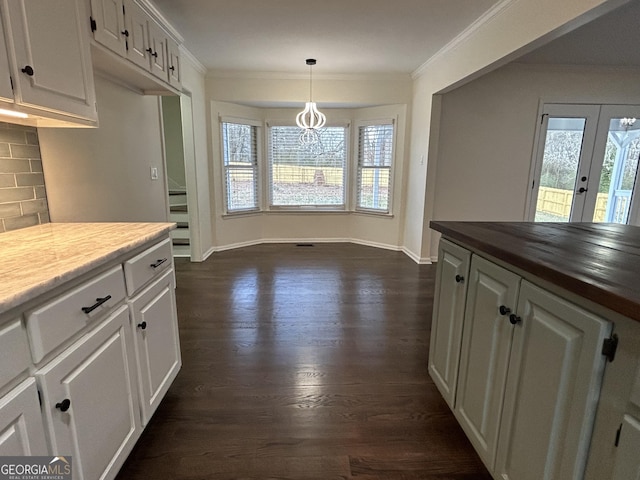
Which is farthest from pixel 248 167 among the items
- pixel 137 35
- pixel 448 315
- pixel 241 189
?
pixel 448 315

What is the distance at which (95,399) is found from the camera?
1.13m

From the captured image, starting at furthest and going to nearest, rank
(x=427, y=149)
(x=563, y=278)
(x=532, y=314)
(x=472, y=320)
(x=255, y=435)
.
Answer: (x=427, y=149)
(x=255, y=435)
(x=472, y=320)
(x=532, y=314)
(x=563, y=278)

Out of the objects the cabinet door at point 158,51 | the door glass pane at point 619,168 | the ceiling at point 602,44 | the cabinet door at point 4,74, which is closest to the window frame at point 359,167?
→ the ceiling at point 602,44

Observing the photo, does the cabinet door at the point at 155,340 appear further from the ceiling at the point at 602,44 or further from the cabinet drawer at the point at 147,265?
the ceiling at the point at 602,44

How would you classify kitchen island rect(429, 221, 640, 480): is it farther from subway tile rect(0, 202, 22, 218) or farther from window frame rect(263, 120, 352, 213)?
window frame rect(263, 120, 352, 213)

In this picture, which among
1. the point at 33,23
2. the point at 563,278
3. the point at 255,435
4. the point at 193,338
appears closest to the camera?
the point at 563,278

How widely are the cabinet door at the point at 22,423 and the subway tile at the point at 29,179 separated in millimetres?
1343

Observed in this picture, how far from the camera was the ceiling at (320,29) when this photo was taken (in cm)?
270

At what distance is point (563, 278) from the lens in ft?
3.07

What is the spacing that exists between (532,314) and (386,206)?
14.1ft

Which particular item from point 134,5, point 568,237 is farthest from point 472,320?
point 134,5

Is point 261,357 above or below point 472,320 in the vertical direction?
below

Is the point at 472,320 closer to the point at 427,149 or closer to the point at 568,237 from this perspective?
the point at 568,237

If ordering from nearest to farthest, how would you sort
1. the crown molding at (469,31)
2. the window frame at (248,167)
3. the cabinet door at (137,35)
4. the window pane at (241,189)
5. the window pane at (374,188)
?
the cabinet door at (137,35) < the crown molding at (469,31) < the window frame at (248,167) < the window pane at (241,189) < the window pane at (374,188)
